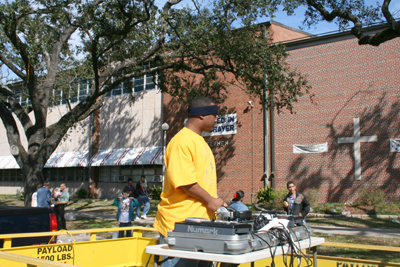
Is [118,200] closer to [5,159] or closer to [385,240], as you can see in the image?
[385,240]

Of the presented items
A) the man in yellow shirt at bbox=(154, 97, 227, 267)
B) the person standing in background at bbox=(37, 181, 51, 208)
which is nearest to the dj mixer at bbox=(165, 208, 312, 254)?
the man in yellow shirt at bbox=(154, 97, 227, 267)

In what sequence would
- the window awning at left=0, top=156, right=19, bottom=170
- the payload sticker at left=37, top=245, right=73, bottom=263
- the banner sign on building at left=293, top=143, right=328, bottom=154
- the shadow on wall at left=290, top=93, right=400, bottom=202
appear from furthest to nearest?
the window awning at left=0, top=156, right=19, bottom=170
the banner sign on building at left=293, top=143, right=328, bottom=154
the shadow on wall at left=290, top=93, right=400, bottom=202
the payload sticker at left=37, top=245, right=73, bottom=263

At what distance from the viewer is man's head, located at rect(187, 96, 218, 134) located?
9.73 feet

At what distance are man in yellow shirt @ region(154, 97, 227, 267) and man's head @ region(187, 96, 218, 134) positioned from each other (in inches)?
3.9

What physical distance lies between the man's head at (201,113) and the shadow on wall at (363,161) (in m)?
18.3

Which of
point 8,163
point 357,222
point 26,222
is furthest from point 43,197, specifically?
point 8,163

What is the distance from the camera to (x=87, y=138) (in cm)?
3128

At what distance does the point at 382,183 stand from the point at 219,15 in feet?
39.0

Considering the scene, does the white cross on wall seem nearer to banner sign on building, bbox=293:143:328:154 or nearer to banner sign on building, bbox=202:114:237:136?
banner sign on building, bbox=293:143:328:154

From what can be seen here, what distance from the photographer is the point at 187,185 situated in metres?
2.64

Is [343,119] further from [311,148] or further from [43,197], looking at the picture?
[43,197]

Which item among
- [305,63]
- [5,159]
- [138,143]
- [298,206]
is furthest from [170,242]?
[5,159]

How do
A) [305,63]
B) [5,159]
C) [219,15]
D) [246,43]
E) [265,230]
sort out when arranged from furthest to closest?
[5,159] → [305,63] → [246,43] → [219,15] → [265,230]

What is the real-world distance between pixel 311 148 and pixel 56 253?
17991 mm
